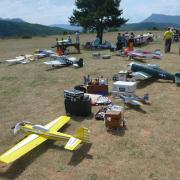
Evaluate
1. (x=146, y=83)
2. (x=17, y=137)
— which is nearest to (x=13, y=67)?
(x=146, y=83)

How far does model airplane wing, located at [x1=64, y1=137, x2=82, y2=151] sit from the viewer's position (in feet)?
29.2

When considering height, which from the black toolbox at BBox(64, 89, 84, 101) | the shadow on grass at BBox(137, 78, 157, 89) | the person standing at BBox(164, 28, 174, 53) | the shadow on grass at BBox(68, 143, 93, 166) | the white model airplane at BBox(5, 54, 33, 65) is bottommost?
the white model airplane at BBox(5, 54, 33, 65)

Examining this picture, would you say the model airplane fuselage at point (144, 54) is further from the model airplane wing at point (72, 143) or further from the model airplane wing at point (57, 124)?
the model airplane wing at point (72, 143)

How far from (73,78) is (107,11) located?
64.1 ft

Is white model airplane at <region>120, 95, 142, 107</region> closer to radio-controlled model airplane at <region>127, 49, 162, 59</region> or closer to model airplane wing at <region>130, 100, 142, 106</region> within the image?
model airplane wing at <region>130, 100, 142, 106</region>

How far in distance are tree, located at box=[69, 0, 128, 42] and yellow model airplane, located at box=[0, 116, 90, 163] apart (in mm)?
27216

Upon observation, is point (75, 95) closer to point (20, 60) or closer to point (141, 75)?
point (141, 75)

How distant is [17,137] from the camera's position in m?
10.6

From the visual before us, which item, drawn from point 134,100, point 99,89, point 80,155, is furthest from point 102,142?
point 99,89

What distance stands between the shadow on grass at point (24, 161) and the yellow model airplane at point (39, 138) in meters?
0.28

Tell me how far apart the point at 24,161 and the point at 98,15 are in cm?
2907

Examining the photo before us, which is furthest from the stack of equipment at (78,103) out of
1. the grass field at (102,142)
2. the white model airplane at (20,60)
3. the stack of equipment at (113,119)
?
the white model airplane at (20,60)

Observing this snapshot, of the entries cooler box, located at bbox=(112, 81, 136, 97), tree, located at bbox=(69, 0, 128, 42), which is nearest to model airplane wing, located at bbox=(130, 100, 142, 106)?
cooler box, located at bbox=(112, 81, 136, 97)

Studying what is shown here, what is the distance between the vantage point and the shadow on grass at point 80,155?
8812mm
